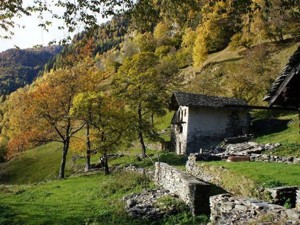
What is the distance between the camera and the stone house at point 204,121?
44094mm

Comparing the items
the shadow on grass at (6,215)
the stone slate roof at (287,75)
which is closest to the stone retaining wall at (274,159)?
the stone slate roof at (287,75)

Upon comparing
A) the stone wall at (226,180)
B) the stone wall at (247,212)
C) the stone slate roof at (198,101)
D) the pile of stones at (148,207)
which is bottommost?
the pile of stones at (148,207)

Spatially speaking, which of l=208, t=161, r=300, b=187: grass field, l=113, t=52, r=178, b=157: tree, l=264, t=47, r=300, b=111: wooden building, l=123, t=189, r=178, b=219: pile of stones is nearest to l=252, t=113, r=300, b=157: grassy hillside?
l=208, t=161, r=300, b=187: grass field

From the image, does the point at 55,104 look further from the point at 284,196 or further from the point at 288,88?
the point at 288,88

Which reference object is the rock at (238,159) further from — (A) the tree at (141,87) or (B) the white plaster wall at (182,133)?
(B) the white plaster wall at (182,133)

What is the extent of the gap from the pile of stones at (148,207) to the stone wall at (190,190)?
2.07ft

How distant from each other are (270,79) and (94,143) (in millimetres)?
25578

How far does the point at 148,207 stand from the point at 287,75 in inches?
382

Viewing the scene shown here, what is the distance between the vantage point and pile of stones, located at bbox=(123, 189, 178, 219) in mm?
17478

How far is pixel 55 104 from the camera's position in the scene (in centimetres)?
4209

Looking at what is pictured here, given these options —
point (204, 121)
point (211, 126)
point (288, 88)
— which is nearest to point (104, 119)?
point (204, 121)

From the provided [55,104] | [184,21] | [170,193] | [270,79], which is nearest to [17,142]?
[55,104]

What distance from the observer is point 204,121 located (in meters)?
44.8

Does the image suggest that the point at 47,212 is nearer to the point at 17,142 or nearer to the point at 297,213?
the point at 297,213
